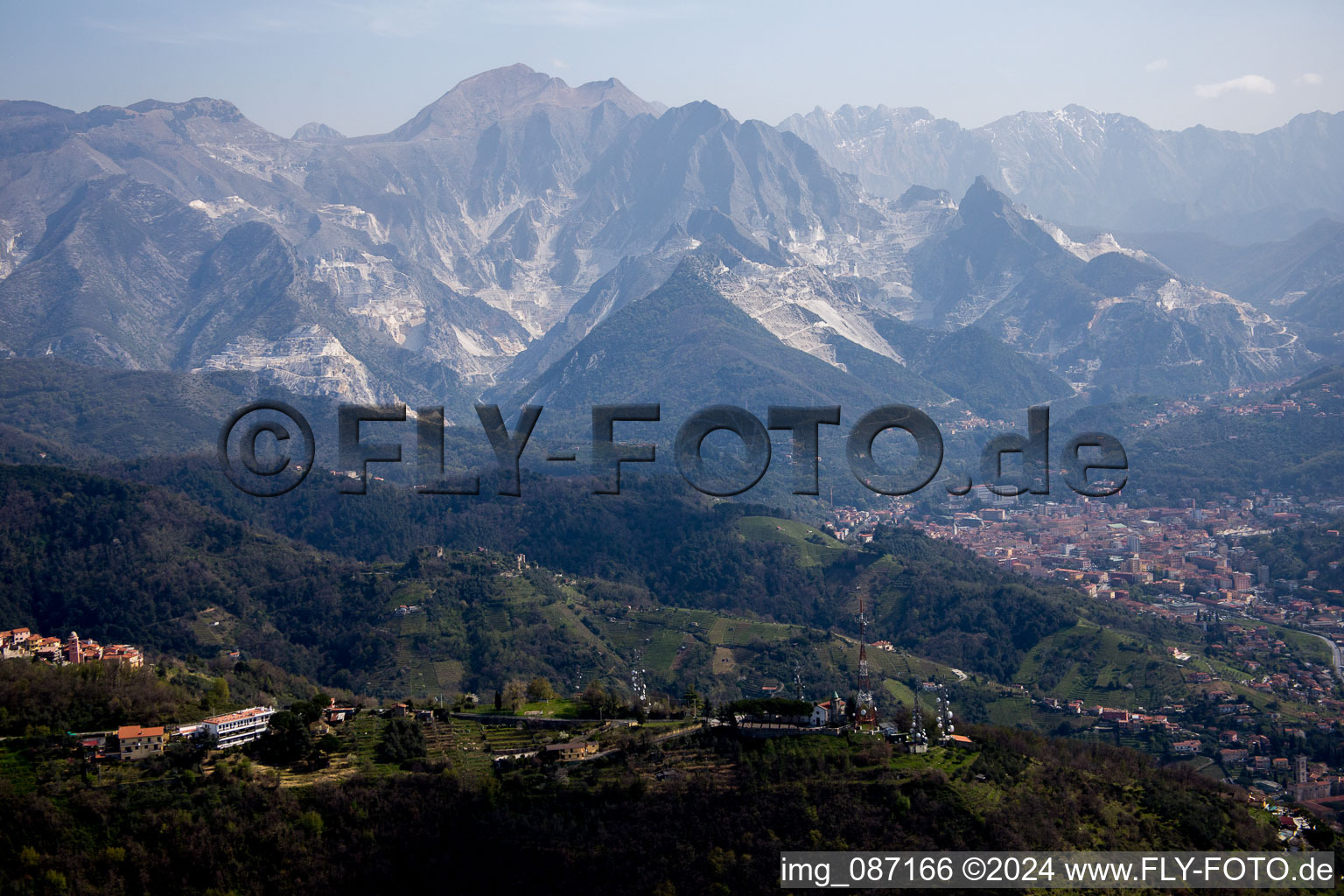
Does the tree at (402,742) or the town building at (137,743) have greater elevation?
the town building at (137,743)

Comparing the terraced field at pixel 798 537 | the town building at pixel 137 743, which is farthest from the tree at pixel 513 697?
the terraced field at pixel 798 537

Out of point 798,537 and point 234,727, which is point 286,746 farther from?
point 798,537

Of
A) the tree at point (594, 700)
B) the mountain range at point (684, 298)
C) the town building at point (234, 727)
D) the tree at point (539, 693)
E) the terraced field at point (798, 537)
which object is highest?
the mountain range at point (684, 298)

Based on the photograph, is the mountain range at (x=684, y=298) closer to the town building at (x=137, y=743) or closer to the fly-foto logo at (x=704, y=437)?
the fly-foto logo at (x=704, y=437)

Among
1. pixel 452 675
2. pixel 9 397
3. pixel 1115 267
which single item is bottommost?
pixel 452 675

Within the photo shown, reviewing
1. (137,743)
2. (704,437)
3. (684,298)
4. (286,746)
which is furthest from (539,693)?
(684,298)

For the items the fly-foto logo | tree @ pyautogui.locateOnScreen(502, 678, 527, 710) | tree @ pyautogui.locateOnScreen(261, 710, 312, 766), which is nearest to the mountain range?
the fly-foto logo

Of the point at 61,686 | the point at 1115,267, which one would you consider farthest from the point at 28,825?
the point at 1115,267

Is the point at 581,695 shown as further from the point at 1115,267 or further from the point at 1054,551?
the point at 1115,267
